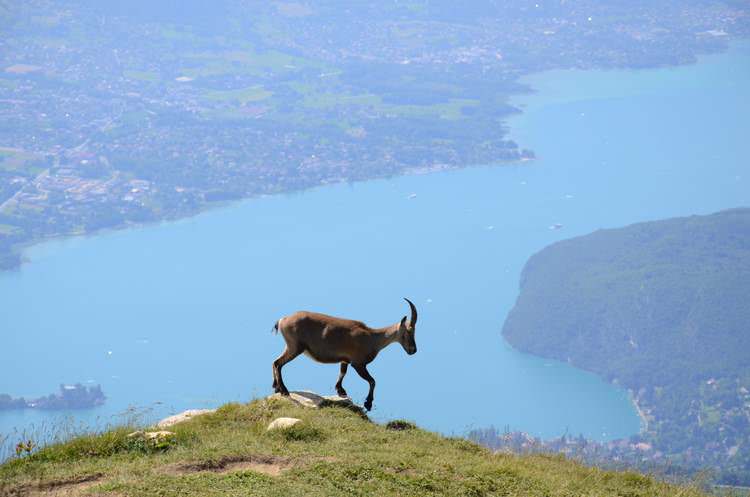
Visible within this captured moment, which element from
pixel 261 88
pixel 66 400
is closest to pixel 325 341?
pixel 66 400

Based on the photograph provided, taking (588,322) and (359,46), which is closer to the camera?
(588,322)

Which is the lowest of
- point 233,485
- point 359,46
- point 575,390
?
point 575,390

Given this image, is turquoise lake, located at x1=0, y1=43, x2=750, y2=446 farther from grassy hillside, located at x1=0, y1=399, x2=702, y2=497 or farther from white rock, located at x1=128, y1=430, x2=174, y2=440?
white rock, located at x1=128, y1=430, x2=174, y2=440

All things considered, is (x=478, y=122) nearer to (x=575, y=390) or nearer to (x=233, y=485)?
(x=575, y=390)

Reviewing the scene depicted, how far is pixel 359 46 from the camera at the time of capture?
166125 millimetres

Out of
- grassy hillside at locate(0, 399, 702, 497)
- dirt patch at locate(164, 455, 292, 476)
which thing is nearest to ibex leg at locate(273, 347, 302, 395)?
grassy hillside at locate(0, 399, 702, 497)

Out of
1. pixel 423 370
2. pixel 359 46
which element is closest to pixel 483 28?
pixel 359 46

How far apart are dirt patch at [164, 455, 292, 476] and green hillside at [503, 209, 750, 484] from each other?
162ft

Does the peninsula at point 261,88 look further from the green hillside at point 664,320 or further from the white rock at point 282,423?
the white rock at point 282,423

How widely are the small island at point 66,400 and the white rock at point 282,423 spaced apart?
57432 millimetres

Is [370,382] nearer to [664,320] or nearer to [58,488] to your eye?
[58,488]

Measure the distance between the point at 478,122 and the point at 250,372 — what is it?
220 ft

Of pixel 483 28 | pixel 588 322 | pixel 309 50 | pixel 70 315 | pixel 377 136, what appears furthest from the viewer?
pixel 483 28

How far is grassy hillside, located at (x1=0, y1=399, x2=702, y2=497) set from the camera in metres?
8.89
